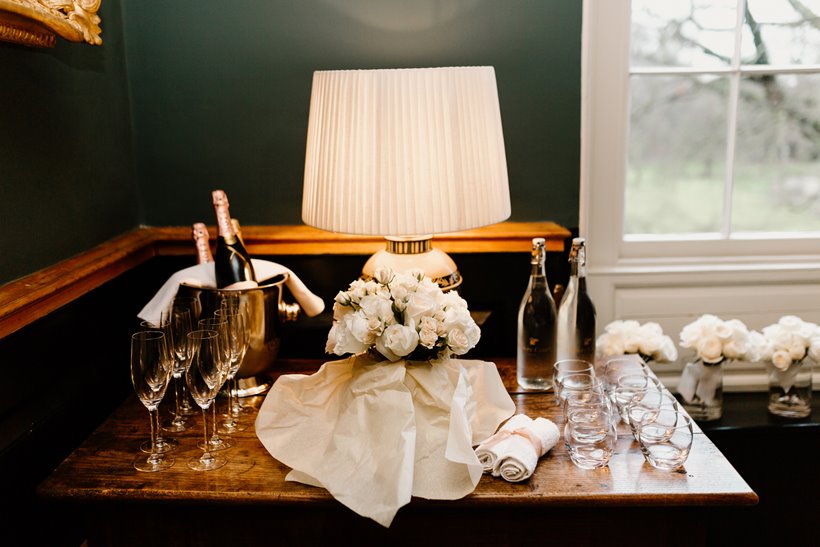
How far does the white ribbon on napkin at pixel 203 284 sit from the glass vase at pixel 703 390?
1.00 metres

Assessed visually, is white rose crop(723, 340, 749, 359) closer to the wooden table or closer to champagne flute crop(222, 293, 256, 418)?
the wooden table

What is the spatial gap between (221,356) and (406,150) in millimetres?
527

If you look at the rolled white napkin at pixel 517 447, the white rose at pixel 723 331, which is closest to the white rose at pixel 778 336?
the white rose at pixel 723 331

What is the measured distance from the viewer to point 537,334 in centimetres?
166

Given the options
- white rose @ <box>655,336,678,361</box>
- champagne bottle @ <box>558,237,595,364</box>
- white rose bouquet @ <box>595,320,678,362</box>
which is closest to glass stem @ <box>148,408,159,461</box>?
champagne bottle @ <box>558,237,595,364</box>

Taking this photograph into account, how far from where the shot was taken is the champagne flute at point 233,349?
148 cm

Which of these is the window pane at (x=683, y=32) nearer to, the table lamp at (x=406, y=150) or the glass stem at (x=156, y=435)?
the table lamp at (x=406, y=150)

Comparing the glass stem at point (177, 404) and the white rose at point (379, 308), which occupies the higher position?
the white rose at point (379, 308)

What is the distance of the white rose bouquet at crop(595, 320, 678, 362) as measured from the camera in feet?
6.48

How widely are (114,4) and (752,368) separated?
1.93m

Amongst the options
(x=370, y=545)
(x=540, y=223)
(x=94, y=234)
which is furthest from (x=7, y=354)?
(x=540, y=223)

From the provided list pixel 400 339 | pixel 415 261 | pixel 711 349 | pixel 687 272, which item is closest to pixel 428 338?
pixel 400 339

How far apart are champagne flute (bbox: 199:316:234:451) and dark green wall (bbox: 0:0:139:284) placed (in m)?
0.36

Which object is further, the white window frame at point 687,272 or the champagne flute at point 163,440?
the white window frame at point 687,272
